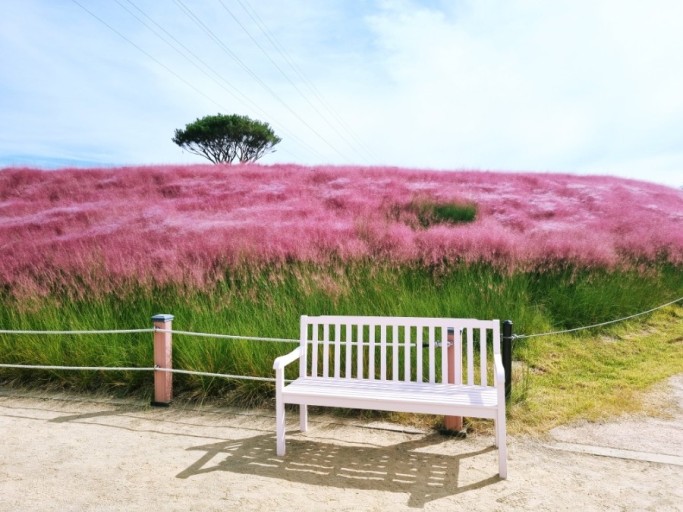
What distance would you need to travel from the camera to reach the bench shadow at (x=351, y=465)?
349 cm

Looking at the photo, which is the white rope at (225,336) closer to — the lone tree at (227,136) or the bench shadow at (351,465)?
the bench shadow at (351,465)

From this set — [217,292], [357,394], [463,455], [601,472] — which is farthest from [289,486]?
[217,292]

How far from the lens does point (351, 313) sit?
6.34m

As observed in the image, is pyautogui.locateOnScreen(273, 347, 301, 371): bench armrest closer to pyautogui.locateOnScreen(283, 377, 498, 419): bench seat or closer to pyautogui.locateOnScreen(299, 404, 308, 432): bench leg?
pyautogui.locateOnScreen(283, 377, 498, 419): bench seat

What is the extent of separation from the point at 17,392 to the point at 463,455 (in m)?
4.50

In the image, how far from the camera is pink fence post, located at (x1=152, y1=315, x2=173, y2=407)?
505 centimetres

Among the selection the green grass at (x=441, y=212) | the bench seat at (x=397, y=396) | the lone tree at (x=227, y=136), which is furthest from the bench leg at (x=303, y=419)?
the lone tree at (x=227, y=136)

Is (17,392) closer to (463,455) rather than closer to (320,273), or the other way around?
(320,273)

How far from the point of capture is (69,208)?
41.9 ft

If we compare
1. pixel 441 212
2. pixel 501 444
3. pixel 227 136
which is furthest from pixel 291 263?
pixel 227 136

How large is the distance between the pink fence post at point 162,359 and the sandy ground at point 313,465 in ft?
0.55

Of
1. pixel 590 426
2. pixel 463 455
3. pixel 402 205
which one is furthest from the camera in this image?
pixel 402 205

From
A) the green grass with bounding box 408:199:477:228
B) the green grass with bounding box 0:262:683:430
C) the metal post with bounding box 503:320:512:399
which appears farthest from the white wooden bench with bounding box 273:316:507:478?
the green grass with bounding box 408:199:477:228

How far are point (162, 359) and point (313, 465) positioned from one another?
1.96m
